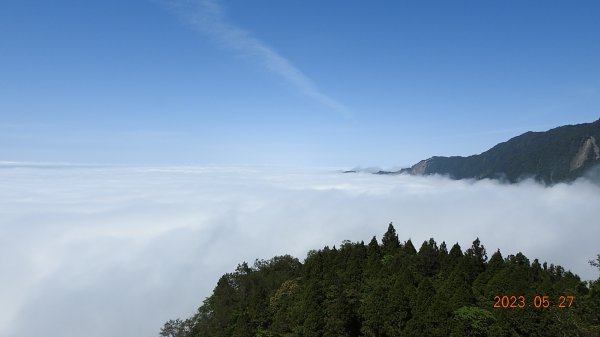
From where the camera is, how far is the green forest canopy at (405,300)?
146 ft

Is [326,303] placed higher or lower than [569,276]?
lower

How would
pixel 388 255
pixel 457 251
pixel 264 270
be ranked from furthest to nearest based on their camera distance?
pixel 264 270 < pixel 388 255 < pixel 457 251

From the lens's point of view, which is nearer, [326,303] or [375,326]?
[375,326]

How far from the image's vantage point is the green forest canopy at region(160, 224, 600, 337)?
44.4 m

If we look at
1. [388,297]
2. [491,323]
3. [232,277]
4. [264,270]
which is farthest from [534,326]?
[232,277]

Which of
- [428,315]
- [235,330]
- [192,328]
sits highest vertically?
[428,315]

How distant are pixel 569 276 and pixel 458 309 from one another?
67.6 ft

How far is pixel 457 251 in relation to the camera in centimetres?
6881

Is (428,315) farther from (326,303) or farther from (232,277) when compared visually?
(232,277)

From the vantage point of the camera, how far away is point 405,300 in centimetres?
4978
